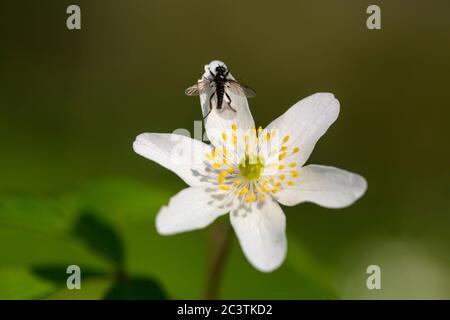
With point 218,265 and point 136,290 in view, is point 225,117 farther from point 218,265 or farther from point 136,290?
point 136,290

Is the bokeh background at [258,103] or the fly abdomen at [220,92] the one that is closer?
the fly abdomen at [220,92]

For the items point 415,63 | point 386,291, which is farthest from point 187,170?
point 415,63

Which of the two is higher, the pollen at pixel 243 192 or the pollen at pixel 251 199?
the pollen at pixel 243 192

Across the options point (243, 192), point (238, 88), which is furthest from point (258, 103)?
point (243, 192)

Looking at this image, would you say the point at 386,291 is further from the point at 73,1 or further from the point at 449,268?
the point at 73,1

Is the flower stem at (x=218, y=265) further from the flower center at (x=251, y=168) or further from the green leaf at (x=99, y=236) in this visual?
the green leaf at (x=99, y=236)

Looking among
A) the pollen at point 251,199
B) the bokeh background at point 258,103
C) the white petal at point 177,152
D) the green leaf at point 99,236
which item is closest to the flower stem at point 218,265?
the pollen at point 251,199

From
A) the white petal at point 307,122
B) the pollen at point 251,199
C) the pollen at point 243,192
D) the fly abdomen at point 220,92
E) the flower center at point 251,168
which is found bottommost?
the pollen at point 251,199
